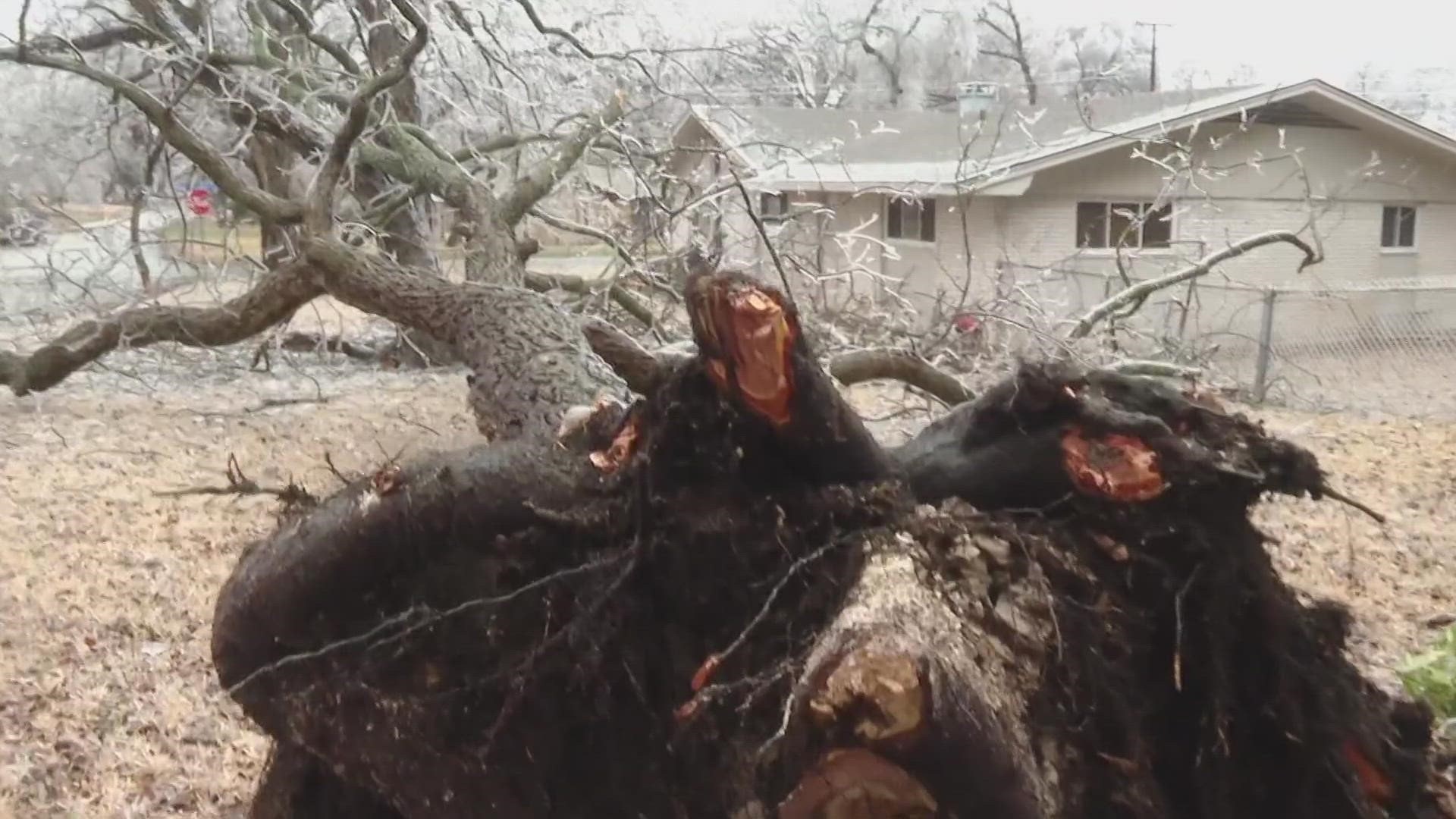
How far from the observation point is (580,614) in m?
1.17

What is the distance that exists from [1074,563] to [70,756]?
2.30 m

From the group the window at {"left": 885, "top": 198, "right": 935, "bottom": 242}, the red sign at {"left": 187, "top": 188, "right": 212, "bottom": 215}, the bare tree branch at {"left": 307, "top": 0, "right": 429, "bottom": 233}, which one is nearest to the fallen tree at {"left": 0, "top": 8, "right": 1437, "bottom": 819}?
the bare tree branch at {"left": 307, "top": 0, "right": 429, "bottom": 233}

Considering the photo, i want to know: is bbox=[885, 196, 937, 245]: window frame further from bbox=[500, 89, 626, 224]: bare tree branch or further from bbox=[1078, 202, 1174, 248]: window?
bbox=[500, 89, 626, 224]: bare tree branch

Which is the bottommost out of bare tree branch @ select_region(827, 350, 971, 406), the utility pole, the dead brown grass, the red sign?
the dead brown grass

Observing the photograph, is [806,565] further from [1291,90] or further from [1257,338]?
[1291,90]

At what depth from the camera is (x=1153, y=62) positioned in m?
5.38

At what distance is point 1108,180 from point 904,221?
1150 millimetres

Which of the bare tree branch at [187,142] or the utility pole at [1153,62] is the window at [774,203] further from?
the bare tree branch at [187,142]

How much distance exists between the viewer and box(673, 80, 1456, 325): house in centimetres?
582

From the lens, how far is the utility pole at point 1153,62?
5062mm

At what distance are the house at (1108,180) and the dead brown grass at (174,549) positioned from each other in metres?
1.02

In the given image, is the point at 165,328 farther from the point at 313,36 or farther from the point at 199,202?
the point at 199,202

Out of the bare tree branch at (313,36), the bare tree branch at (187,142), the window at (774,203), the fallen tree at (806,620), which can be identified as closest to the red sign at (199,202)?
the bare tree branch at (313,36)

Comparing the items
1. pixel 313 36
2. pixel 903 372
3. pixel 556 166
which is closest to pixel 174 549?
pixel 556 166
